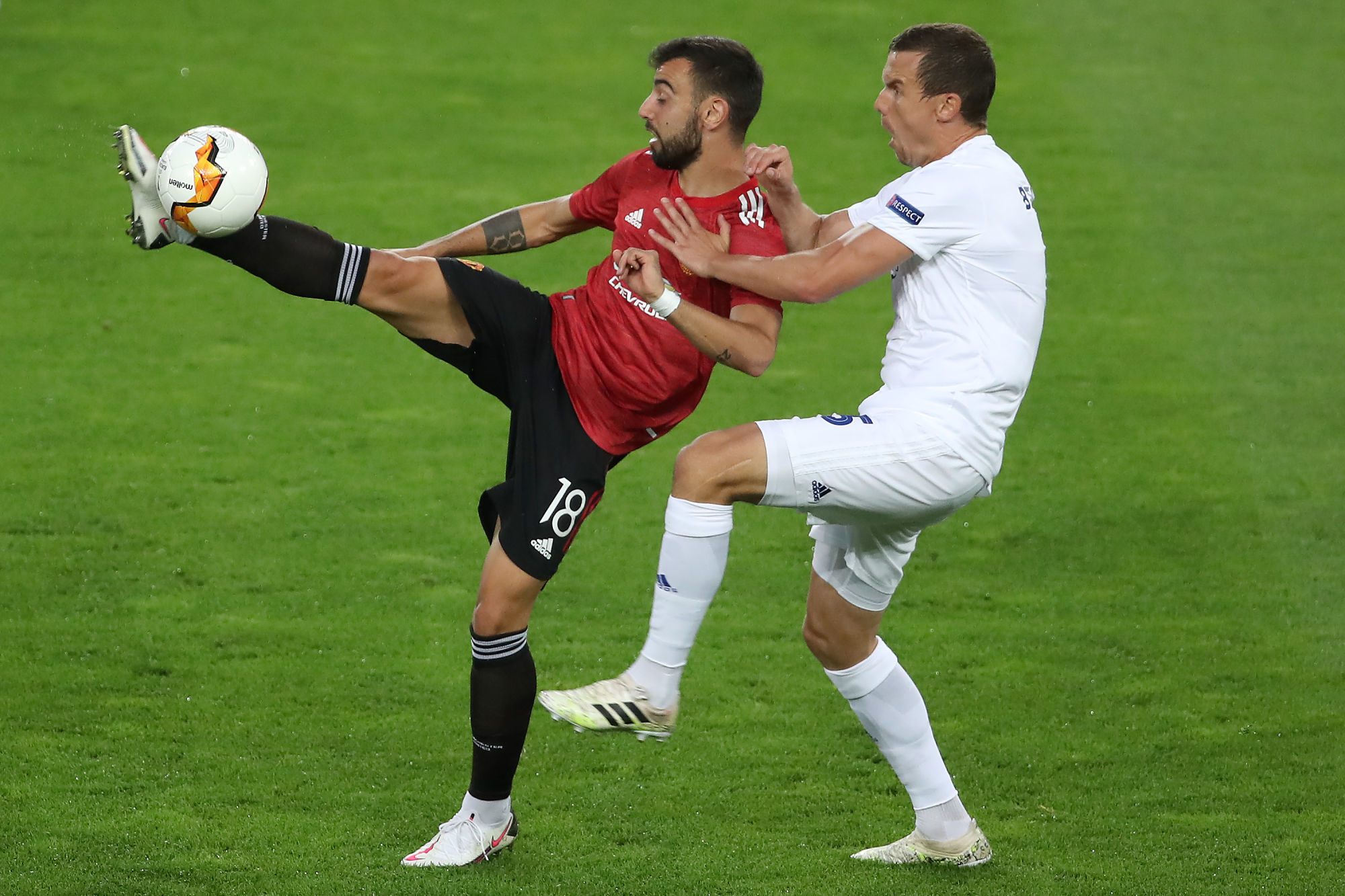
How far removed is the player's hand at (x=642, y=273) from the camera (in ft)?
15.1

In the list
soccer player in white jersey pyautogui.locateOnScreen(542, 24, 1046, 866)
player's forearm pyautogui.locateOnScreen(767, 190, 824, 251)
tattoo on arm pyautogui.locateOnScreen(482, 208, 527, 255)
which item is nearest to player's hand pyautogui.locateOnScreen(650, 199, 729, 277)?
soccer player in white jersey pyautogui.locateOnScreen(542, 24, 1046, 866)

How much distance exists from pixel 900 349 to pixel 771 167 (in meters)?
0.70

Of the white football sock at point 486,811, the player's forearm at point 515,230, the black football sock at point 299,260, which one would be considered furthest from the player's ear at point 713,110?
the white football sock at point 486,811

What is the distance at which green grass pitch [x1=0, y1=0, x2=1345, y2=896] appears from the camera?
5895 mm

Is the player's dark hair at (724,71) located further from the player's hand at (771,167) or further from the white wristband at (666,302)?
the white wristband at (666,302)

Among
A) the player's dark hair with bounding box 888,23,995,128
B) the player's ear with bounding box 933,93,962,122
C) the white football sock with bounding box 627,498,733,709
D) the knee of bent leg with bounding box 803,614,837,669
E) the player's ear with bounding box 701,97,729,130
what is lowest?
the knee of bent leg with bounding box 803,614,837,669

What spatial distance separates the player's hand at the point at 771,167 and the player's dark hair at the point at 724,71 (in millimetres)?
91

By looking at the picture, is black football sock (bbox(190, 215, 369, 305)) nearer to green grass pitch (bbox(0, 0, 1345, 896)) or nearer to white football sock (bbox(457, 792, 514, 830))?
white football sock (bbox(457, 792, 514, 830))

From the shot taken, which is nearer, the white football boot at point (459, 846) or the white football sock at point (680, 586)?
the white football sock at point (680, 586)

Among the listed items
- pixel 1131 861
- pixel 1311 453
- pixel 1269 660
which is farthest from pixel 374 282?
pixel 1311 453

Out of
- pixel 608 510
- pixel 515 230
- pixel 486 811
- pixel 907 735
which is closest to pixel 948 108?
pixel 515 230

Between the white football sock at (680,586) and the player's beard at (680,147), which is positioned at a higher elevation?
the player's beard at (680,147)

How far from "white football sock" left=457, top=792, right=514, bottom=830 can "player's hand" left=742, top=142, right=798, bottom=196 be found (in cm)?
230

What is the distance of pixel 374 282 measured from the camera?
5047 mm
